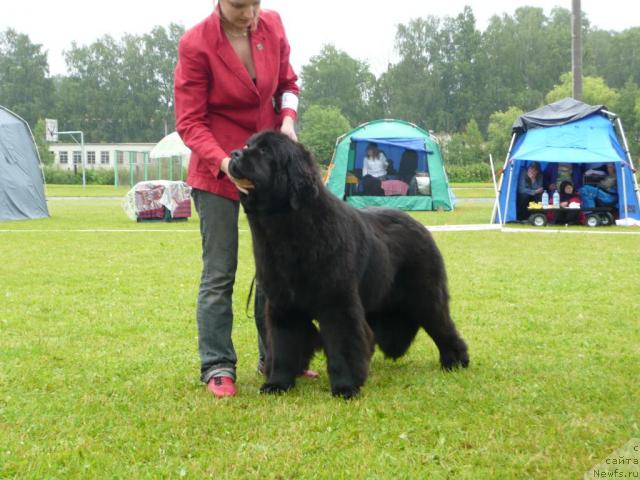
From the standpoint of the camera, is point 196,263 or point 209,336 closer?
point 209,336

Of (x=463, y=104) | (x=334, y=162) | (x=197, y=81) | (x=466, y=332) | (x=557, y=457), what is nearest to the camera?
(x=557, y=457)

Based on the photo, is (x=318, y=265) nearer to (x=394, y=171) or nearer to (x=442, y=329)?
(x=442, y=329)

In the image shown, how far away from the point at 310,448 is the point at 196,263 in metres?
6.60

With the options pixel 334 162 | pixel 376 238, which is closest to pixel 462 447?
pixel 376 238

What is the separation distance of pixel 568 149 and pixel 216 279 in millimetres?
11733

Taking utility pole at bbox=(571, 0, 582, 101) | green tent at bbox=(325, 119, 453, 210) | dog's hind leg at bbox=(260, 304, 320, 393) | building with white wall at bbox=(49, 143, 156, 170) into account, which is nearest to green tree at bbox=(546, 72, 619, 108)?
Answer: utility pole at bbox=(571, 0, 582, 101)

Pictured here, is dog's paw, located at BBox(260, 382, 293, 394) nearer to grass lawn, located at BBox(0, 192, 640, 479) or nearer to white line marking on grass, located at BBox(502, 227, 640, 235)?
Answer: grass lawn, located at BBox(0, 192, 640, 479)

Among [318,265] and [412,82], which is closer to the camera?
[318,265]

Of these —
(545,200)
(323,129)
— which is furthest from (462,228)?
Answer: (323,129)

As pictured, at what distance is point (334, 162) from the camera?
20.1 m

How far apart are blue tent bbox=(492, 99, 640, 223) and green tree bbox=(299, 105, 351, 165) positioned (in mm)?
43530

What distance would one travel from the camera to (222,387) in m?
3.91

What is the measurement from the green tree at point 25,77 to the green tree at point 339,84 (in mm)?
28528

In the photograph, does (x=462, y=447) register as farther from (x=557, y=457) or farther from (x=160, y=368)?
(x=160, y=368)
